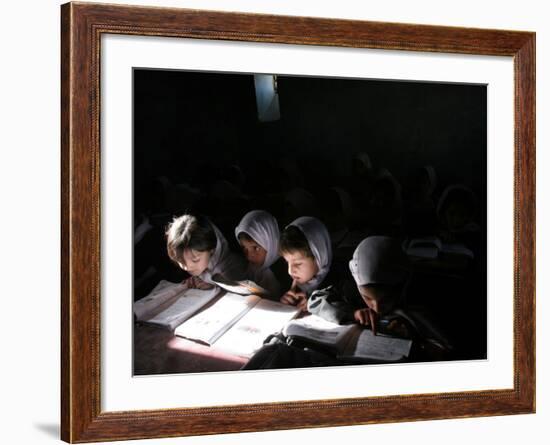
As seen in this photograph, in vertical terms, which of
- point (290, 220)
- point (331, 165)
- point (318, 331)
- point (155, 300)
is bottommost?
point (318, 331)

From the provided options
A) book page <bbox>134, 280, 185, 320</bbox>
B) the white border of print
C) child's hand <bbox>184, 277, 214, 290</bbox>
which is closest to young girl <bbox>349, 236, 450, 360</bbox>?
the white border of print

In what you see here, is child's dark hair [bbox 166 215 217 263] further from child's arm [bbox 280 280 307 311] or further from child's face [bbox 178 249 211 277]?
child's arm [bbox 280 280 307 311]

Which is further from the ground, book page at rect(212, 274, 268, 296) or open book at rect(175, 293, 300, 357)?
book page at rect(212, 274, 268, 296)

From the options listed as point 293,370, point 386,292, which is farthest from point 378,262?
point 293,370

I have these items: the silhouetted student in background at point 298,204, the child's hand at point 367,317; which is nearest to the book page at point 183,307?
the silhouetted student in background at point 298,204

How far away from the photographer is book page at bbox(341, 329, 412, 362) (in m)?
2.72

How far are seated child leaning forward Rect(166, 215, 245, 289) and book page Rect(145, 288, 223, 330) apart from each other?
0.02m

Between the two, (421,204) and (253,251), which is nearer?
(253,251)

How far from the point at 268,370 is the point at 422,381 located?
48cm

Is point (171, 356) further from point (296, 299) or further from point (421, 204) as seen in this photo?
point (421, 204)

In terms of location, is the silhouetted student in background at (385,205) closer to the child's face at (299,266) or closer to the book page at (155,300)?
the child's face at (299,266)

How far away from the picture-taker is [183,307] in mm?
2617

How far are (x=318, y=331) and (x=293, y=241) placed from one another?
0.90 feet

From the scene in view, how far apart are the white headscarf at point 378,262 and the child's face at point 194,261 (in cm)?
43
